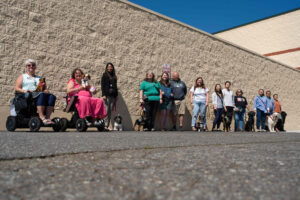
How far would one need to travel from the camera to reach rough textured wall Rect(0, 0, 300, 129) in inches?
237

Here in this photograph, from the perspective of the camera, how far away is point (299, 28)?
792 inches

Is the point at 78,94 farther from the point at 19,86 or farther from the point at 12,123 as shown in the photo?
the point at 12,123

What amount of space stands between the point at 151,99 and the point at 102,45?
1983 mm

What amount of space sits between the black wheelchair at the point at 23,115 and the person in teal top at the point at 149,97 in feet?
10.4

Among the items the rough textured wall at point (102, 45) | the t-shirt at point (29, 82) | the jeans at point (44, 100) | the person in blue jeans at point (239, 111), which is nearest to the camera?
the jeans at point (44, 100)

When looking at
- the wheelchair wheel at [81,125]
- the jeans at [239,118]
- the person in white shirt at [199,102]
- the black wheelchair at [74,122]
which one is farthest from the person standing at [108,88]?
the jeans at [239,118]

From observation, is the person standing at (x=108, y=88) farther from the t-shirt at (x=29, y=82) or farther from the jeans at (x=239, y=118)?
the jeans at (x=239, y=118)

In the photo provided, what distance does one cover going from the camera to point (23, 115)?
479 centimetres

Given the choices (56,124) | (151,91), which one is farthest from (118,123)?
(56,124)

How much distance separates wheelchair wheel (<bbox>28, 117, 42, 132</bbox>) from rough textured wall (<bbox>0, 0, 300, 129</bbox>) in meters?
1.56

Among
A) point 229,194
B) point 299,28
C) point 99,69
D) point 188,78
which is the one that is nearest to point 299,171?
point 229,194

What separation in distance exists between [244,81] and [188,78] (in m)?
4.13

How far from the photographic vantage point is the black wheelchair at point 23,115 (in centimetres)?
457

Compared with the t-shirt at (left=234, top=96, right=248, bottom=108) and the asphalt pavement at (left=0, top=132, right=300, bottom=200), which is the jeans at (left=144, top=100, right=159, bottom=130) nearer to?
the t-shirt at (left=234, top=96, right=248, bottom=108)
